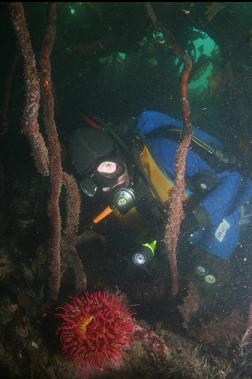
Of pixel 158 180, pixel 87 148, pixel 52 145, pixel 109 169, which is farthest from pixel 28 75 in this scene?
pixel 158 180

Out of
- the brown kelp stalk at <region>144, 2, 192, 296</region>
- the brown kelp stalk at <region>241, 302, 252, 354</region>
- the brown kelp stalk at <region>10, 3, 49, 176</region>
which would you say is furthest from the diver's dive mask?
the brown kelp stalk at <region>241, 302, 252, 354</region>

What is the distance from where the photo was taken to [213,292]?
242 inches

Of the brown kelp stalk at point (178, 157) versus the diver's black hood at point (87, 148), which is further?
the diver's black hood at point (87, 148)

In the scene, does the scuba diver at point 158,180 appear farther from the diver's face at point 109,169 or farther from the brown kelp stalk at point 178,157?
the brown kelp stalk at point 178,157

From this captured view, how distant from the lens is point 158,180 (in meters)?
5.15

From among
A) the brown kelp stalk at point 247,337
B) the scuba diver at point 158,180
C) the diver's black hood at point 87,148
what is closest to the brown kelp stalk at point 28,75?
the diver's black hood at point 87,148

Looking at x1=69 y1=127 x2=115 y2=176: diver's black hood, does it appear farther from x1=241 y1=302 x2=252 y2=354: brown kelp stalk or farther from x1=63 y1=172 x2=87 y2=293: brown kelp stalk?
x1=241 y1=302 x2=252 y2=354: brown kelp stalk

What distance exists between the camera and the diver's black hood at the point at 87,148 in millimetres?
4273

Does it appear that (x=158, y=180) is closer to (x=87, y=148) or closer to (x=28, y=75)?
(x=87, y=148)

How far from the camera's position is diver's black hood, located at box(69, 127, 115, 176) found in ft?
14.0

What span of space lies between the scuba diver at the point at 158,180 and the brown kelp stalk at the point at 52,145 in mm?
963

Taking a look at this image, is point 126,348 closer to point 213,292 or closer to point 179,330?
point 179,330

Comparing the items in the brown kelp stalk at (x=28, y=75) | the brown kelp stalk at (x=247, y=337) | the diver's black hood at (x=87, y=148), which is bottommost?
the brown kelp stalk at (x=247, y=337)

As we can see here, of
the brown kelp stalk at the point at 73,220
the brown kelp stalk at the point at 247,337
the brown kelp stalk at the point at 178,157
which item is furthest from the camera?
the brown kelp stalk at the point at 247,337
